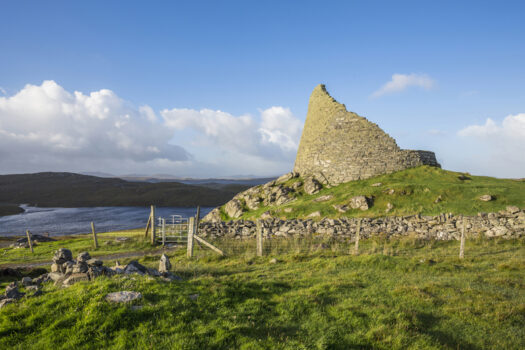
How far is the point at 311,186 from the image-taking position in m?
30.9

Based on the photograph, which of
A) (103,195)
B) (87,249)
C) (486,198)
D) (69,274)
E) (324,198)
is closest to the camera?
(69,274)

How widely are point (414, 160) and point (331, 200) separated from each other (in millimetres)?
13554

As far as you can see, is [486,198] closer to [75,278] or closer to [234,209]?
[234,209]

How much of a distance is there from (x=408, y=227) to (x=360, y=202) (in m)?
5.45

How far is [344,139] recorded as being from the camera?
32.8 metres

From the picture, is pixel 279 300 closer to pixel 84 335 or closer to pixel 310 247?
pixel 84 335

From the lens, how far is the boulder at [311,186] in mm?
30516

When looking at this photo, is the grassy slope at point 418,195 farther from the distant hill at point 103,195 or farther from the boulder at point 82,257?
the distant hill at point 103,195

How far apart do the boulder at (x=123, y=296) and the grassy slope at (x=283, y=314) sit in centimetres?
A: 22

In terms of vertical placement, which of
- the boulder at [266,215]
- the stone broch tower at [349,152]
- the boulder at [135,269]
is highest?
the stone broch tower at [349,152]

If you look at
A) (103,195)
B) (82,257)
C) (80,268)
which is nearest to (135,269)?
(80,268)

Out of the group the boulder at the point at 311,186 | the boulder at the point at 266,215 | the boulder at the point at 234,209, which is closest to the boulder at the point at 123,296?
the boulder at the point at 266,215

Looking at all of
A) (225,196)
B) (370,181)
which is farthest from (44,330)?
(225,196)

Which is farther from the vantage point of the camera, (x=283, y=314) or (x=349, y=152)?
(x=349, y=152)
